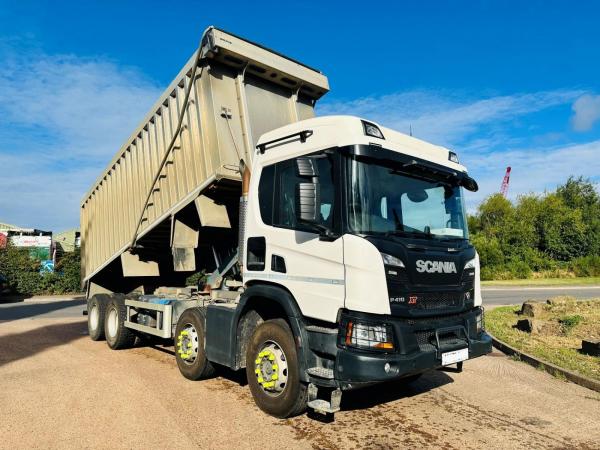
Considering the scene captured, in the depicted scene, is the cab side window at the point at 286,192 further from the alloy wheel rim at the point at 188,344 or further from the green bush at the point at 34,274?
the green bush at the point at 34,274

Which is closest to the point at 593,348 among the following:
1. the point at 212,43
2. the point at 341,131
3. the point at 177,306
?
the point at 341,131

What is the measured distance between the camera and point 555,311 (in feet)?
39.1

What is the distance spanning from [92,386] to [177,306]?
147 cm

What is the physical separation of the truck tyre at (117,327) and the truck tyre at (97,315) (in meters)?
0.25

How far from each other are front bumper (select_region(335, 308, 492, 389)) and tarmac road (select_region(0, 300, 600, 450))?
647 mm

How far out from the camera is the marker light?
14.1ft

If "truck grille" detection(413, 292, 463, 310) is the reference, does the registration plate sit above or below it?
below

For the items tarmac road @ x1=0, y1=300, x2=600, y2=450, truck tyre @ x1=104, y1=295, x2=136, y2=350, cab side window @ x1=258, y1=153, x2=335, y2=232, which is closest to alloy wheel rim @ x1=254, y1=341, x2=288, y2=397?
tarmac road @ x1=0, y1=300, x2=600, y2=450

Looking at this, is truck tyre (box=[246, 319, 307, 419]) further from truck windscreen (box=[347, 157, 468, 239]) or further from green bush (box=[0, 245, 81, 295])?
green bush (box=[0, 245, 81, 295])

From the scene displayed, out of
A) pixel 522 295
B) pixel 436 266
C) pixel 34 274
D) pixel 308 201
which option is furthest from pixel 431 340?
pixel 34 274

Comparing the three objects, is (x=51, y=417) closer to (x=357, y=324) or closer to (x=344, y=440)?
(x=344, y=440)

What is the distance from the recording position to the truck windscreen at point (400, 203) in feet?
13.4

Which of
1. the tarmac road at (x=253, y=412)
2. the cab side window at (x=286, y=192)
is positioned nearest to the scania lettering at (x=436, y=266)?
the cab side window at (x=286, y=192)

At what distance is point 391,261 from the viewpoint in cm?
392
